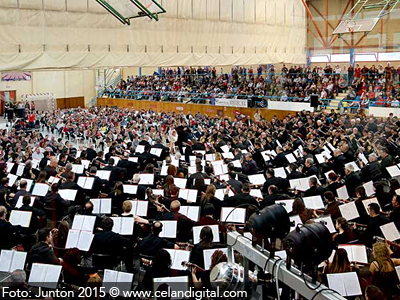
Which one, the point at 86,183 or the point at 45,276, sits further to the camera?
the point at 86,183

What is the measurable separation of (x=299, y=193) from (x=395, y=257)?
4198 mm

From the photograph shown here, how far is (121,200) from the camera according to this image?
9.14 meters

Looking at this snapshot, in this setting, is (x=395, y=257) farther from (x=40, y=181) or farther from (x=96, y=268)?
(x=40, y=181)

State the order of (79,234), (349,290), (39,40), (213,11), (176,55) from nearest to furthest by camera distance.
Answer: (349,290) < (79,234) < (39,40) < (176,55) < (213,11)

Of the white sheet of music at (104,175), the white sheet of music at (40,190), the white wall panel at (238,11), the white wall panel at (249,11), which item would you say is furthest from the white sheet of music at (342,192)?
the white wall panel at (249,11)

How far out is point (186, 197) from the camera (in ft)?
29.4

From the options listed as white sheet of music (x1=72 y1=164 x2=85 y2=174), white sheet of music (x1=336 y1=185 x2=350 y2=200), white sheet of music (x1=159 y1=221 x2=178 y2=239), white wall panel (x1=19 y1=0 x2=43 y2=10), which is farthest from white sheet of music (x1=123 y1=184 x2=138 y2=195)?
white wall panel (x1=19 y1=0 x2=43 y2=10)

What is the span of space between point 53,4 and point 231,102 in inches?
666

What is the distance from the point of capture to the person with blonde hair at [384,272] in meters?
5.33

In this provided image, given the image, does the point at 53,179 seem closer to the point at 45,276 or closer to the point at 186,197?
the point at 186,197

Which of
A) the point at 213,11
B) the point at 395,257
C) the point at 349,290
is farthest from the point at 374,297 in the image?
the point at 213,11

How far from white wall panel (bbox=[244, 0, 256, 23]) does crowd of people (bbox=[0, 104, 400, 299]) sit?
194 inches

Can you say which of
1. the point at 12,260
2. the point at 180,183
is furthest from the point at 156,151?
the point at 12,260

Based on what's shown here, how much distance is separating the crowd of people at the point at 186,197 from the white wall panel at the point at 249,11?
194 inches
